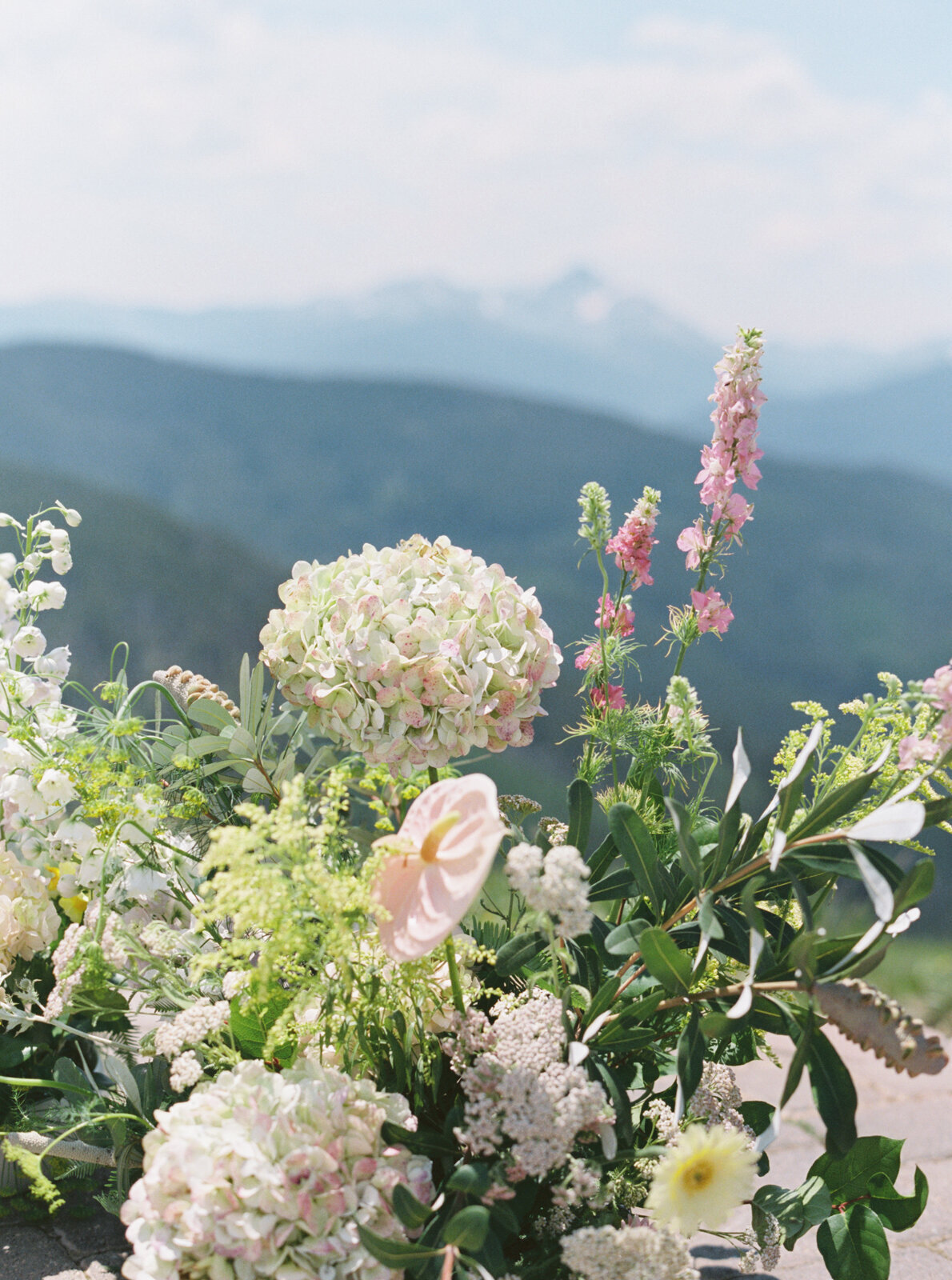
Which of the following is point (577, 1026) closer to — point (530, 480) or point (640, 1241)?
point (640, 1241)

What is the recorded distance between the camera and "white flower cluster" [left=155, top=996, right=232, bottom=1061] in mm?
808

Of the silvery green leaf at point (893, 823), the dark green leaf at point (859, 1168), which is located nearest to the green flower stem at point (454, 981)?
the silvery green leaf at point (893, 823)

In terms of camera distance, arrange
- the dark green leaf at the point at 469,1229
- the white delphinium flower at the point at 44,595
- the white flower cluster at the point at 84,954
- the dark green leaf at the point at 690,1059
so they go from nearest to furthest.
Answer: the dark green leaf at the point at 469,1229, the dark green leaf at the point at 690,1059, the white flower cluster at the point at 84,954, the white delphinium flower at the point at 44,595

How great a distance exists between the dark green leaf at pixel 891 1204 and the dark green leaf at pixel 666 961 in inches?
14.7

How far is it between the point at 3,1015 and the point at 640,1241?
2.18 ft

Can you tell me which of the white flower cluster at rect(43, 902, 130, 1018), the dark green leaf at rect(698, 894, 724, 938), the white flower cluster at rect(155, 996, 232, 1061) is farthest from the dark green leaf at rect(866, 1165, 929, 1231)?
the white flower cluster at rect(43, 902, 130, 1018)

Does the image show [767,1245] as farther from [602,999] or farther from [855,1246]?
[602,999]

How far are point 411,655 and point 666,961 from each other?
387mm

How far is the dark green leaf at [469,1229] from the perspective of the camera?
676 millimetres

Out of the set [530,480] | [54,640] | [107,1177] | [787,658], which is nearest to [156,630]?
[54,640]

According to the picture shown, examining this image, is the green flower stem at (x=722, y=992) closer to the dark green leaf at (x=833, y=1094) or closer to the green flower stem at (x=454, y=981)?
the dark green leaf at (x=833, y=1094)

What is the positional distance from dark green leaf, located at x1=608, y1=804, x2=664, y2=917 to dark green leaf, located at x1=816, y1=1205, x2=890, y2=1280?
0.38m

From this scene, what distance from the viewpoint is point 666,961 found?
2.54ft

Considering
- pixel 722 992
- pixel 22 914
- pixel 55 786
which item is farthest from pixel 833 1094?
pixel 22 914
